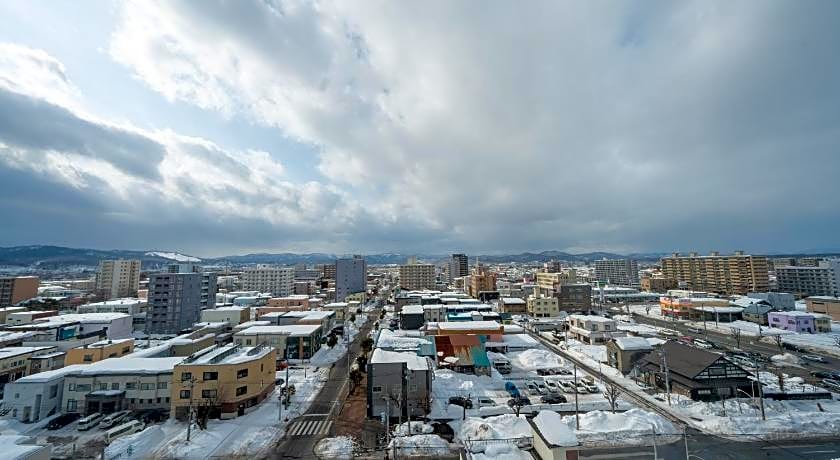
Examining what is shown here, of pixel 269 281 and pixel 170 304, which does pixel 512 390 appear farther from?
pixel 269 281

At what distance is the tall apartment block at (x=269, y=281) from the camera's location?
12156cm

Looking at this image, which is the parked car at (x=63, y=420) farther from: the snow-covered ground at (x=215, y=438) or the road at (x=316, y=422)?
the road at (x=316, y=422)

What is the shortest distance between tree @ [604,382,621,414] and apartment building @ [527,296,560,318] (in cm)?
4276

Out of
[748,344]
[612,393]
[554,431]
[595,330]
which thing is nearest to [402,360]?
[554,431]

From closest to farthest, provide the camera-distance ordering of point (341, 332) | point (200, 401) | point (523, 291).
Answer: point (200, 401) < point (341, 332) < point (523, 291)

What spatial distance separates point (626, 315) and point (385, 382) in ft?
219

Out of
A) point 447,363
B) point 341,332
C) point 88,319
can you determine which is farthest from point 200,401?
point 88,319

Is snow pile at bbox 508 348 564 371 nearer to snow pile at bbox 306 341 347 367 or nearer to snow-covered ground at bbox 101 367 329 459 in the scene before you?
snow pile at bbox 306 341 347 367

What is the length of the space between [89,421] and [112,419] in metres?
1.35

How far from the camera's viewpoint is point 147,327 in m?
62.3

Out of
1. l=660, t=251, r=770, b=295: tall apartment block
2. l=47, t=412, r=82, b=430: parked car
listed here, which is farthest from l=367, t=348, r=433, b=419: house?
l=660, t=251, r=770, b=295: tall apartment block

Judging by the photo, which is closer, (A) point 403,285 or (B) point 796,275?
(B) point 796,275

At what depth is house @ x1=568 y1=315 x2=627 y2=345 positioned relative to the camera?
4897 cm

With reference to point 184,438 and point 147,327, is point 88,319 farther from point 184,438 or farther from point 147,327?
point 184,438
